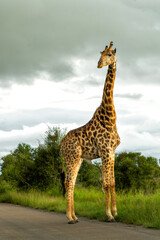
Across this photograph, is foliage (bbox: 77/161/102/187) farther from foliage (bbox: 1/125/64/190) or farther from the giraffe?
the giraffe

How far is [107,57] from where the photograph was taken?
33.0ft

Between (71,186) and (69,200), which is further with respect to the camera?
(71,186)

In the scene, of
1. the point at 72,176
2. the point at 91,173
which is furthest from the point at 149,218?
the point at 91,173

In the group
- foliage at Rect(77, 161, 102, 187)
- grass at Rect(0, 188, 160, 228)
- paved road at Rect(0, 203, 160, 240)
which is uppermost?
foliage at Rect(77, 161, 102, 187)

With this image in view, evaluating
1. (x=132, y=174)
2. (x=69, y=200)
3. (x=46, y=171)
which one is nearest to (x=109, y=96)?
(x=69, y=200)

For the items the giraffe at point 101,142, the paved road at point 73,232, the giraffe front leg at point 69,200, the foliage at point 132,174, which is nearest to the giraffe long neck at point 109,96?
the giraffe at point 101,142

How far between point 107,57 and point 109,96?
1.21 meters

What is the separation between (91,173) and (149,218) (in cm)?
1381

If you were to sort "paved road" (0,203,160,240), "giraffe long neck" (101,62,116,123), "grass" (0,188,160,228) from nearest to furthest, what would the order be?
"paved road" (0,203,160,240)
"grass" (0,188,160,228)
"giraffe long neck" (101,62,116,123)

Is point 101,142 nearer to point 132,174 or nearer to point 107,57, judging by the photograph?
point 107,57

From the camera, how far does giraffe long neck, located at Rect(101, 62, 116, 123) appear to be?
1034 centimetres

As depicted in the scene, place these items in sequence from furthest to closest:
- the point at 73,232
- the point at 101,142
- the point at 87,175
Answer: the point at 87,175, the point at 101,142, the point at 73,232

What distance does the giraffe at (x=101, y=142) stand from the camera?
9.75 metres

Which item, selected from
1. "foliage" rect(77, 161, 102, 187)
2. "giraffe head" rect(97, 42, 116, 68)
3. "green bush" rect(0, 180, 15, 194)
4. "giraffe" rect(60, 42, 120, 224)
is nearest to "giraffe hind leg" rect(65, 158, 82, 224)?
"giraffe" rect(60, 42, 120, 224)
